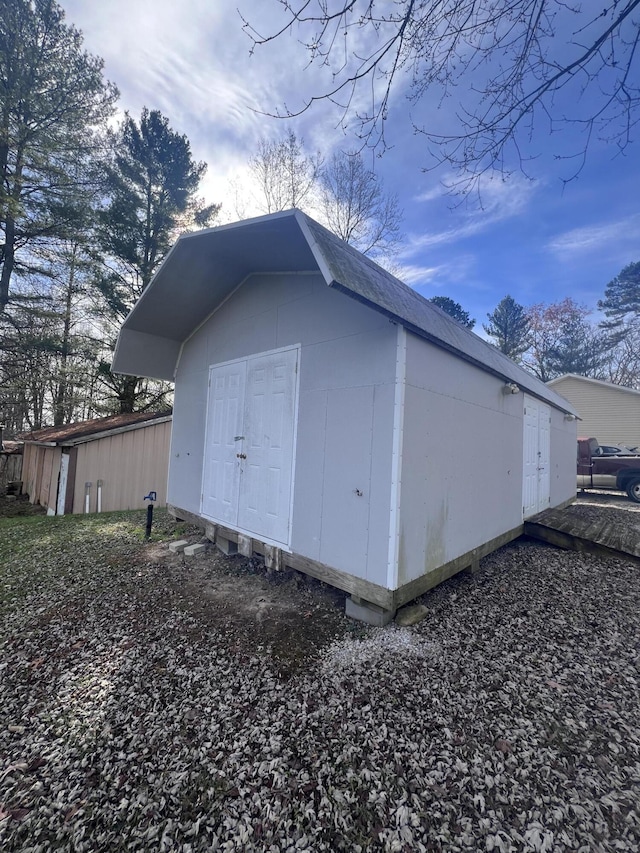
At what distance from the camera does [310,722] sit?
208cm

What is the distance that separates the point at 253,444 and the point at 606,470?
12241 millimetres

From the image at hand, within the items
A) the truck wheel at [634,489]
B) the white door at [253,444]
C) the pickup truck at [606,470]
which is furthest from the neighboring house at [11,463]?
the truck wheel at [634,489]

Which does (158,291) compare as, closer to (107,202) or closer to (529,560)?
(529,560)

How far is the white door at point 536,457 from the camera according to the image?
5.86m

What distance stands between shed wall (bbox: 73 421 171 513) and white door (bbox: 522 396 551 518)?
8.17m

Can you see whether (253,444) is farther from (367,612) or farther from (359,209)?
(359,209)

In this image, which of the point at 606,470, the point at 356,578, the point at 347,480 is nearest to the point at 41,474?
the point at 347,480

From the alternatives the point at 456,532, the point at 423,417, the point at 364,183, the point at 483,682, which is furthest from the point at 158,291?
the point at 364,183

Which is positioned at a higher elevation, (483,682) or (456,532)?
(456,532)

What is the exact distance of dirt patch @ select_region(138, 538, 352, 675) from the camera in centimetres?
284

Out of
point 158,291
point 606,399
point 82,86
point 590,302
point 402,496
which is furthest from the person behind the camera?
point 590,302

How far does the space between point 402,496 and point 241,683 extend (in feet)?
5.87

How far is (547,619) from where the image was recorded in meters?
3.33

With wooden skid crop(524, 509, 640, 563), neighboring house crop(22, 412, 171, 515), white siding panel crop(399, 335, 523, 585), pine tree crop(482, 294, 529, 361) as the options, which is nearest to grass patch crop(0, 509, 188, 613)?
neighboring house crop(22, 412, 171, 515)
